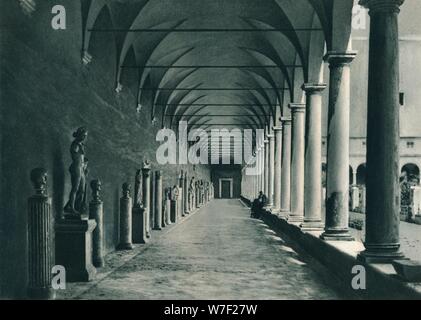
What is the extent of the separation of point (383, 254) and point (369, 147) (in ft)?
4.44

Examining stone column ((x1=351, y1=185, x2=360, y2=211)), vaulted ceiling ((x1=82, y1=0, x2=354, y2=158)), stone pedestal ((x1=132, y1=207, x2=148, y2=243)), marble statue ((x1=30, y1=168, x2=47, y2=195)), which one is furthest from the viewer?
stone column ((x1=351, y1=185, x2=360, y2=211))

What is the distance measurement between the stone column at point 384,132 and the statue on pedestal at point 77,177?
4287mm

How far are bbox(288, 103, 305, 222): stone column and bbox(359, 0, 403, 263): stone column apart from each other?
8.92m

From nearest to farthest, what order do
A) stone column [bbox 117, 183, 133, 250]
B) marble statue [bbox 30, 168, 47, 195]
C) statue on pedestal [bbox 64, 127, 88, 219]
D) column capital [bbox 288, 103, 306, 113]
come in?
marble statue [bbox 30, 168, 47, 195]
statue on pedestal [bbox 64, 127, 88, 219]
stone column [bbox 117, 183, 133, 250]
column capital [bbox 288, 103, 306, 113]

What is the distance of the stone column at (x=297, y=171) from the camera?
16.3 meters

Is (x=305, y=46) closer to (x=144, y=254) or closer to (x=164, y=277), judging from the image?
(x=144, y=254)

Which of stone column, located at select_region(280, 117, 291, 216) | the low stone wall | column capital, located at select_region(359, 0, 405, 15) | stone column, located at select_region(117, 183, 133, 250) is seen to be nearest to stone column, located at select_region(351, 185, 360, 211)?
stone column, located at select_region(280, 117, 291, 216)

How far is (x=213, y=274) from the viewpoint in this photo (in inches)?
369

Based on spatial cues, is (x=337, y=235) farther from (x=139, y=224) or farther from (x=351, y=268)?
(x=139, y=224)

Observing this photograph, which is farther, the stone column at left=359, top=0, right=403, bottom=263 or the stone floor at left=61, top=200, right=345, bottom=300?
the stone floor at left=61, top=200, right=345, bottom=300

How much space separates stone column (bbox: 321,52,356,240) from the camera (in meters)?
10.5

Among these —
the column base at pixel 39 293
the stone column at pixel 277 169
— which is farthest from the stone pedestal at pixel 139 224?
the stone column at pixel 277 169

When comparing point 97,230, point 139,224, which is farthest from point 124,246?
point 97,230

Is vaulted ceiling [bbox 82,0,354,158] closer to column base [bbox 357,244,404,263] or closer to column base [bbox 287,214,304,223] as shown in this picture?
column base [bbox 287,214,304,223]
